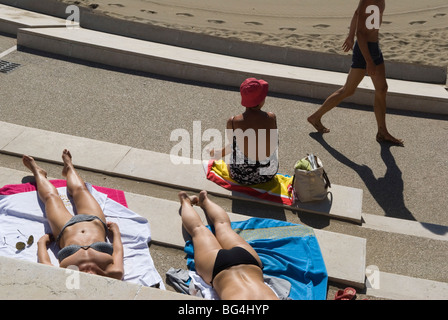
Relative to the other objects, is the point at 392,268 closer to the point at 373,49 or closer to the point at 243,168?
the point at 243,168

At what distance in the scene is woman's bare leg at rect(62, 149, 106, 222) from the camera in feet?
16.7

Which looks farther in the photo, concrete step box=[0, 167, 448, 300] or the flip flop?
the flip flop

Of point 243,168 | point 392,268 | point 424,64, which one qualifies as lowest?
point 392,268

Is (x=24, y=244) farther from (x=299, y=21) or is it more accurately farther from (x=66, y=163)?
(x=299, y=21)

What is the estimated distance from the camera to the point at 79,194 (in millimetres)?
5320

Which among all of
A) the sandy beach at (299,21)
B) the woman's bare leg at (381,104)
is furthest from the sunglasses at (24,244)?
the sandy beach at (299,21)

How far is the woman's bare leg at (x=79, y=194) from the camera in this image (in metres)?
5.08

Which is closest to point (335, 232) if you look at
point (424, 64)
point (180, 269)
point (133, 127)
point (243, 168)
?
point (243, 168)

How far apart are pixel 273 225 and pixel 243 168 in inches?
33.9

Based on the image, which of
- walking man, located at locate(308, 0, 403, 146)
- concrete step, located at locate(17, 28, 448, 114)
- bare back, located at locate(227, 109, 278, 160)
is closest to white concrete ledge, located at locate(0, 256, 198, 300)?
bare back, located at locate(227, 109, 278, 160)

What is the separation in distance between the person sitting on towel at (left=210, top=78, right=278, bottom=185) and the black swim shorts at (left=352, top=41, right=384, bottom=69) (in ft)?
6.13

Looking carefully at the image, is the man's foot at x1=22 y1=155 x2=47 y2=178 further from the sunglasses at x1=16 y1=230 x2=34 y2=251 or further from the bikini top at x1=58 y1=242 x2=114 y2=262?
the bikini top at x1=58 y1=242 x2=114 y2=262

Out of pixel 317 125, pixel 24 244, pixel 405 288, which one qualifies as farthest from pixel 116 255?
pixel 317 125

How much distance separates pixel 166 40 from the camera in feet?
32.7
